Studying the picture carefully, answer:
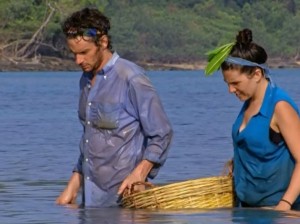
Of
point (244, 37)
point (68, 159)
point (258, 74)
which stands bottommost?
point (68, 159)

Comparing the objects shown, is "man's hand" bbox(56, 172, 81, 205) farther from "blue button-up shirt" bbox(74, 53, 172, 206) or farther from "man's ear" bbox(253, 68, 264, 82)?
"man's ear" bbox(253, 68, 264, 82)

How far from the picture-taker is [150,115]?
24.1 ft

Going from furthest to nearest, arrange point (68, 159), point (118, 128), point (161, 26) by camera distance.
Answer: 1. point (161, 26)
2. point (68, 159)
3. point (118, 128)

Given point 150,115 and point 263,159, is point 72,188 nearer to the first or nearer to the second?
point 150,115

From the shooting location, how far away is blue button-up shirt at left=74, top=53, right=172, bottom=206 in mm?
7348

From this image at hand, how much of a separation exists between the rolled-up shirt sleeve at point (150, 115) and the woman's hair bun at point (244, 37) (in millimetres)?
604

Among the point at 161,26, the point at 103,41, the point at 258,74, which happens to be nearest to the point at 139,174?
the point at 103,41

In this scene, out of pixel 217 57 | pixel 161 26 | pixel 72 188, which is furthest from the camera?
pixel 161 26

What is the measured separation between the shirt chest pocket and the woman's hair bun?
817 millimetres

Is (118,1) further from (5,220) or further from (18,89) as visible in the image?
(5,220)

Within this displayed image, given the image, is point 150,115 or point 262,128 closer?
point 262,128

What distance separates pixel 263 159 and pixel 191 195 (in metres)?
0.73

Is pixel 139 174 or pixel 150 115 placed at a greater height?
pixel 150 115

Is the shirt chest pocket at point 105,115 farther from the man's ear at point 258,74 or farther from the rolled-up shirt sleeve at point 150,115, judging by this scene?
the man's ear at point 258,74
